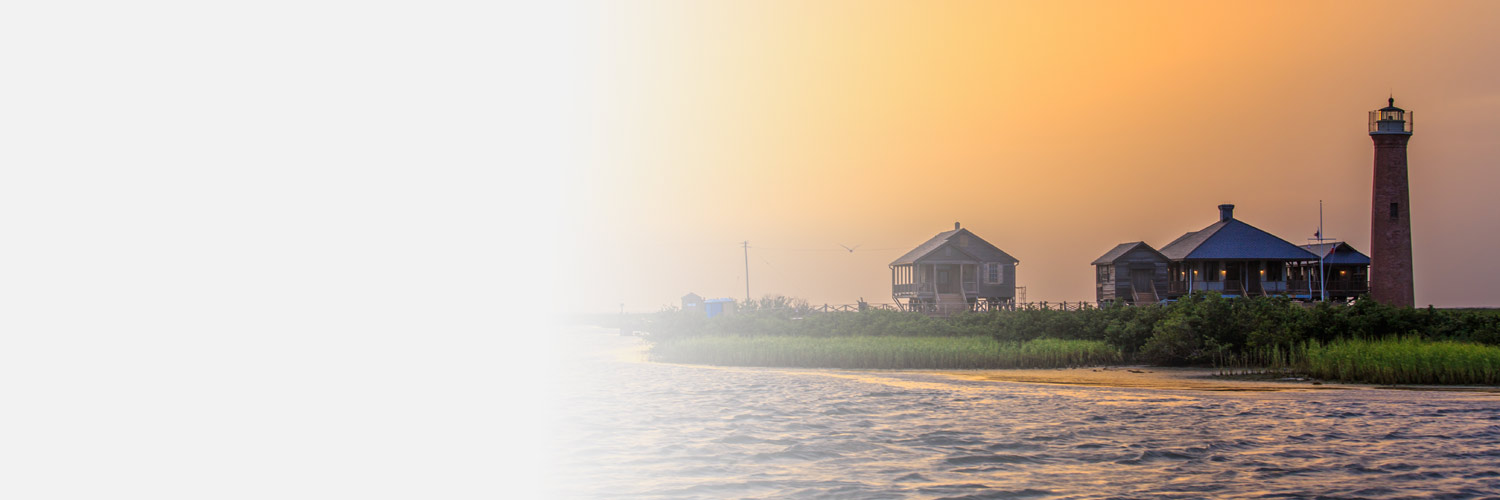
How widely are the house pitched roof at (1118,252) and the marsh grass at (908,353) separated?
28.5 meters

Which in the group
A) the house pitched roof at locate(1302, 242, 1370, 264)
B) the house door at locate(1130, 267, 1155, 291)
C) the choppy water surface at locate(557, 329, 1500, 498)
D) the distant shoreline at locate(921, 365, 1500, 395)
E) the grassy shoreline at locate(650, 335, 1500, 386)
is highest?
the house pitched roof at locate(1302, 242, 1370, 264)

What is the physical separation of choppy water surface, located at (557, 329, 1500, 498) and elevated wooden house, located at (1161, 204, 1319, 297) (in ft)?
138

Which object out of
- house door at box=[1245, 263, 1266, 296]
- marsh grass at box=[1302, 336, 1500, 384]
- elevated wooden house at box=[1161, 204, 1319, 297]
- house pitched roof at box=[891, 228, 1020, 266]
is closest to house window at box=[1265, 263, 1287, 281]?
elevated wooden house at box=[1161, 204, 1319, 297]

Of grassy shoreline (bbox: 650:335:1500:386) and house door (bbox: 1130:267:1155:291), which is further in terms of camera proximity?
house door (bbox: 1130:267:1155:291)

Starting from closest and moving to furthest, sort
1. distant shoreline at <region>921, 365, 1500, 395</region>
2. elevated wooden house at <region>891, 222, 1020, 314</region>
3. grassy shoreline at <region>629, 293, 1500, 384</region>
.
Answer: distant shoreline at <region>921, 365, 1500, 395</region> → grassy shoreline at <region>629, 293, 1500, 384</region> → elevated wooden house at <region>891, 222, 1020, 314</region>

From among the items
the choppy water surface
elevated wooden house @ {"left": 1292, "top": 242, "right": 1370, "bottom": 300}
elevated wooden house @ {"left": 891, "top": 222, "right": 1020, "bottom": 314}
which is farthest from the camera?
elevated wooden house @ {"left": 1292, "top": 242, "right": 1370, "bottom": 300}

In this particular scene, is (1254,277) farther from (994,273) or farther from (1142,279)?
(994,273)

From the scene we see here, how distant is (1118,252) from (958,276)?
10509 millimetres

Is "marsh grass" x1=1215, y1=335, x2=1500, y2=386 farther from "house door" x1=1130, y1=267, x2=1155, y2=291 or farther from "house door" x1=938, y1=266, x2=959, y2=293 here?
"house door" x1=1130, y1=267, x2=1155, y2=291

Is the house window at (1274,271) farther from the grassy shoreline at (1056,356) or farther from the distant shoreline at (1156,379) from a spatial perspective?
the distant shoreline at (1156,379)

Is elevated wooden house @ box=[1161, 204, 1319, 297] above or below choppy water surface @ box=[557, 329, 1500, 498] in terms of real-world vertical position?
above

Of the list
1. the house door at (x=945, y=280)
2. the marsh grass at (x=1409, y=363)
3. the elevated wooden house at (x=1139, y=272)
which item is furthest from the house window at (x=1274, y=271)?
the marsh grass at (x=1409, y=363)

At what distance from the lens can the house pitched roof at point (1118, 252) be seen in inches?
2571

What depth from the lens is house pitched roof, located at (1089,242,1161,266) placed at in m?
65.3
